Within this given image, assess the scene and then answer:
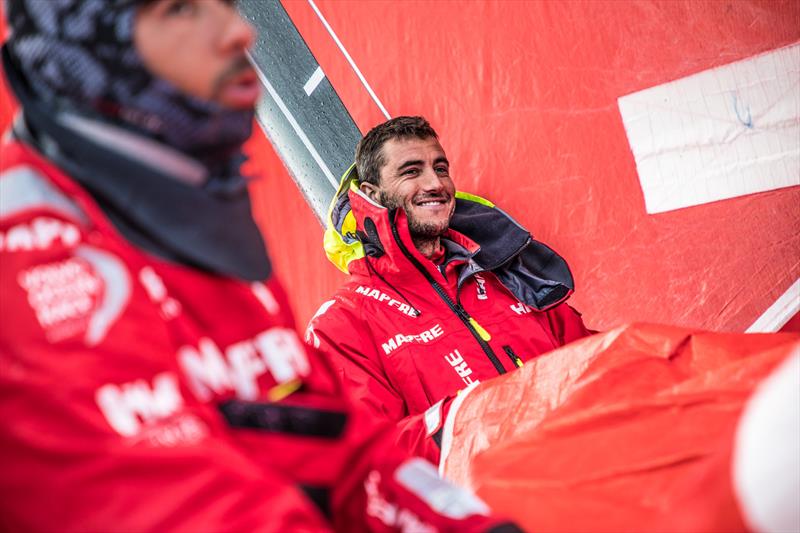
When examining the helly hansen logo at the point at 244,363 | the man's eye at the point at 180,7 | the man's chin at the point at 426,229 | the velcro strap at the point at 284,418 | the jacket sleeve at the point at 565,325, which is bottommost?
the jacket sleeve at the point at 565,325

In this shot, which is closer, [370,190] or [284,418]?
[284,418]

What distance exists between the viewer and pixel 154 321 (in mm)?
703

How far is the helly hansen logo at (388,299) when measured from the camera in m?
2.04

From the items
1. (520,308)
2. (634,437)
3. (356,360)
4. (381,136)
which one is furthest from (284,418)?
(381,136)

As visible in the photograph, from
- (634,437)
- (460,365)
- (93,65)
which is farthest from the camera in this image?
(460,365)

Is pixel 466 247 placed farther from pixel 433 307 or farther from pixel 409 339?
pixel 409 339

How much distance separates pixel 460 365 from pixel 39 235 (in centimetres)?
131

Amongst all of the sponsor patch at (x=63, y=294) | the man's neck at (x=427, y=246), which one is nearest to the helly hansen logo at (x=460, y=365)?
the man's neck at (x=427, y=246)

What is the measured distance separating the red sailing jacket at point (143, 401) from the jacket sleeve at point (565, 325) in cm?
134

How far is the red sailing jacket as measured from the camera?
0.63 meters

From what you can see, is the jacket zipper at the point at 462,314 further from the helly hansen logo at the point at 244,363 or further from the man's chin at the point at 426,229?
the helly hansen logo at the point at 244,363

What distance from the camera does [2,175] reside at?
739mm

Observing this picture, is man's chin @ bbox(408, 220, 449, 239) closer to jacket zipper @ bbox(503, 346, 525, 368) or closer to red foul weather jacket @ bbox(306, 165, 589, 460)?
red foul weather jacket @ bbox(306, 165, 589, 460)

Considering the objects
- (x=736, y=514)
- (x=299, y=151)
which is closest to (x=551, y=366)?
(x=736, y=514)
